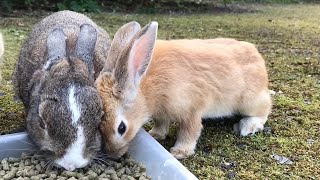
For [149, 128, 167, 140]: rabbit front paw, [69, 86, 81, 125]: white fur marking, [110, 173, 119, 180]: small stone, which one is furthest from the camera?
[149, 128, 167, 140]: rabbit front paw

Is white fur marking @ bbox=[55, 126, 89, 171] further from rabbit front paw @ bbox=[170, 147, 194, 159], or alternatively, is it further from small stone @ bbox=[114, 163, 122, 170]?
rabbit front paw @ bbox=[170, 147, 194, 159]

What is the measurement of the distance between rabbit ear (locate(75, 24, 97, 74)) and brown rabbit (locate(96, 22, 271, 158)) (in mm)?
148

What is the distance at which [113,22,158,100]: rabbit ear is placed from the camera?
98.3 inches

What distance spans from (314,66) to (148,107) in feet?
8.83

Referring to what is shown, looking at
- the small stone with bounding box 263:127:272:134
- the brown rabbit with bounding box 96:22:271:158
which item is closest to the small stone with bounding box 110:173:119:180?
the brown rabbit with bounding box 96:22:271:158

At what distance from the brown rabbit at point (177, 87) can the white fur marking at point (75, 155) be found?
15 centimetres

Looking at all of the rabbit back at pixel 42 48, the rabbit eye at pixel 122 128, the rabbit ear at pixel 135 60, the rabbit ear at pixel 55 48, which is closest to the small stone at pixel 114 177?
the rabbit eye at pixel 122 128

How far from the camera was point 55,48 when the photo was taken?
9.07 ft

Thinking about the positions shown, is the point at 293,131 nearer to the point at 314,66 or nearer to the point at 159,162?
the point at 159,162

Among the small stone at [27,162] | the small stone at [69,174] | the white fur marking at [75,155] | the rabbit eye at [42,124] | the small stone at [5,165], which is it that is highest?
the rabbit eye at [42,124]

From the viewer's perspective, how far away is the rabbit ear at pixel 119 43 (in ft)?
8.52

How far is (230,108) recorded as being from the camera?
10.6ft

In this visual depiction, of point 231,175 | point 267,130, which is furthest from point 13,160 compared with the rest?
point 267,130

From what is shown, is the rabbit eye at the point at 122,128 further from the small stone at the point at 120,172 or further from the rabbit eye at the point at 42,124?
the rabbit eye at the point at 42,124
